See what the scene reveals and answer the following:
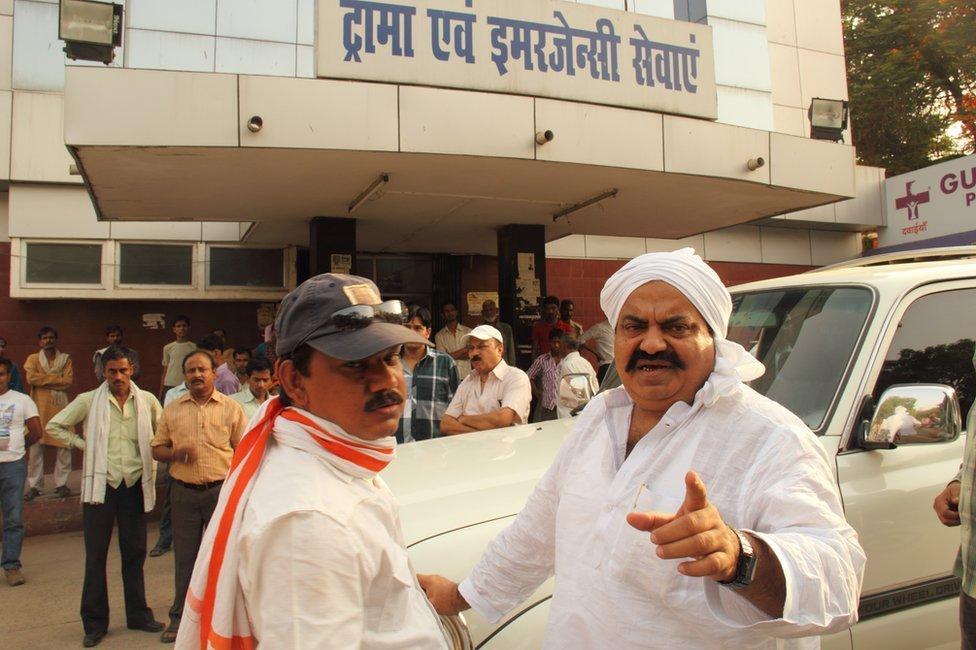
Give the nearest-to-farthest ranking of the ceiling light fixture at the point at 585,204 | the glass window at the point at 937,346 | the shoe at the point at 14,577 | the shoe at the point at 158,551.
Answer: the glass window at the point at 937,346, the shoe at the point at 14,577, the shoe at the point at 158,551, the ceiling light fixture at the point at 585,204

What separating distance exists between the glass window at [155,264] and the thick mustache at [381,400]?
10.3 meters

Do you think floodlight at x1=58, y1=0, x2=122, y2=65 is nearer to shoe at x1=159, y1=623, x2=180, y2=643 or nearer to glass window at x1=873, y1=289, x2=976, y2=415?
shoe at x1=159, y1=623, x2=180, y2=643

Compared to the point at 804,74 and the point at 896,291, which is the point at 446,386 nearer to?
the point at 896,291

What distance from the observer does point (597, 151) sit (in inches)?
289

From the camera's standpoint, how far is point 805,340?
120 inches

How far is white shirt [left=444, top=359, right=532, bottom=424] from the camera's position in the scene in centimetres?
520

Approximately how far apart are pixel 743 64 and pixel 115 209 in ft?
36.5

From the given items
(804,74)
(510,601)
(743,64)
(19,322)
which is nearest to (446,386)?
(510,601)

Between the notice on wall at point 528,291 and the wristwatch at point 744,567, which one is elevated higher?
the notice on wall at point 528,291

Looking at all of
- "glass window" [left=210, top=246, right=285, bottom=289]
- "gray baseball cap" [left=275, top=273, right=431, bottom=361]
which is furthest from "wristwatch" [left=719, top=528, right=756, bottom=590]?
"glass window" [left=210, top=246, right=285, bottom=289]

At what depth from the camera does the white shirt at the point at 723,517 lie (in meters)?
1.45

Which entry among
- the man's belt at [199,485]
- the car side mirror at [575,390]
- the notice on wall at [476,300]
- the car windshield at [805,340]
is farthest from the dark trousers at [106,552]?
the notice on wall at [476,300]

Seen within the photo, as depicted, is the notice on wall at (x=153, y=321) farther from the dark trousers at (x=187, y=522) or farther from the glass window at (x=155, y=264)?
the dark trousers at (x=187, y=522)

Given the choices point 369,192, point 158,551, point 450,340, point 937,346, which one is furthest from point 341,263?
point 937,346
